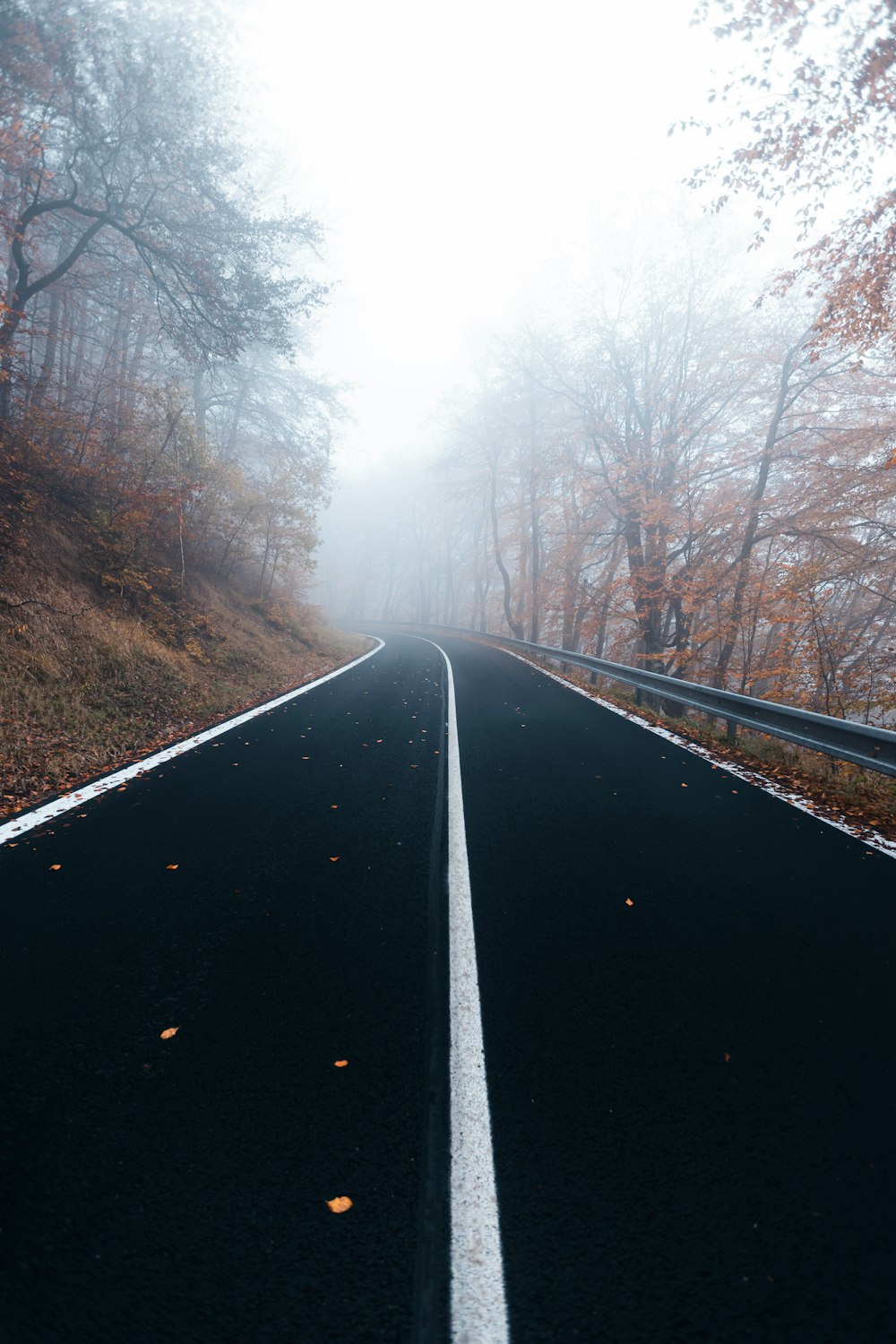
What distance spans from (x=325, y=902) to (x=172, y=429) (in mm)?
12558

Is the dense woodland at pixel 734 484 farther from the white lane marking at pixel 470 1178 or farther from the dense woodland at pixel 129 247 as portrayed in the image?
the white lane marking at pixel 470 1178

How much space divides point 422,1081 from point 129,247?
15.5m

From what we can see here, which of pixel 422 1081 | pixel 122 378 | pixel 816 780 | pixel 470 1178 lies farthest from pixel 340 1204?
pixel 122 378

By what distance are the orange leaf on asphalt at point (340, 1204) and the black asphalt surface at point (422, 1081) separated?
0.12 ft

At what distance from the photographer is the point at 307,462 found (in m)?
20.0

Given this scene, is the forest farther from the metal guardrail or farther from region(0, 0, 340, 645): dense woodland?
the metal guardrail

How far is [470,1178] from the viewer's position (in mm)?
1889

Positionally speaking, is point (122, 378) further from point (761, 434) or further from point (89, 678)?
point (761, 434)

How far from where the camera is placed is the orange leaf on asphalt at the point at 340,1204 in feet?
5.82

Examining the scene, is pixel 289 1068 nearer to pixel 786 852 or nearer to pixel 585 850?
pixel 585 850

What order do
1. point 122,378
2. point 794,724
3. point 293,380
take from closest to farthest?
point 794,724 → point 122,378 → point 293,380

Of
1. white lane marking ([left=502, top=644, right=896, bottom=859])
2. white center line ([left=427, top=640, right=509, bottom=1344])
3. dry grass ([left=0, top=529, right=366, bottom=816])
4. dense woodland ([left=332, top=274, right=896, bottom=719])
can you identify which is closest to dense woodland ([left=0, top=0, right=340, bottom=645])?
dry grass ([left=0, top=529, right=366, bottom=816])

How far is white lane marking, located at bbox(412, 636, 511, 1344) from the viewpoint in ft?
5.00

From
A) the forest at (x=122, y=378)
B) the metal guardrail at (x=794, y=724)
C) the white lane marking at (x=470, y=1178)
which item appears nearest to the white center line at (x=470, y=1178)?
the white lane marking at (x=470, y=1178)
